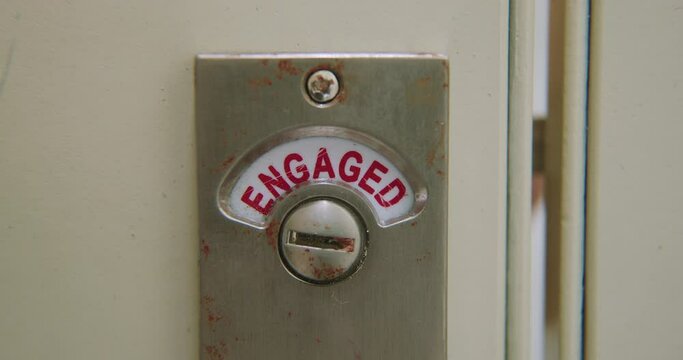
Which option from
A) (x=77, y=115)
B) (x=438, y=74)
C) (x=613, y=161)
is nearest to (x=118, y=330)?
(x=77, y=115)

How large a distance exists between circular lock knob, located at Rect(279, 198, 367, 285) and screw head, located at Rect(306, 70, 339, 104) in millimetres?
81

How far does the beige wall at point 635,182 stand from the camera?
43 centimetres

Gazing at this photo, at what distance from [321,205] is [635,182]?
0.89 ft

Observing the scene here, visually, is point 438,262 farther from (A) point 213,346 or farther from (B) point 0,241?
(B) point 0,241

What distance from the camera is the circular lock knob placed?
0.40m

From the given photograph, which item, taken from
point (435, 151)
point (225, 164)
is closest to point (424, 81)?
point (435, 151)

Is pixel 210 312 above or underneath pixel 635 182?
underneath

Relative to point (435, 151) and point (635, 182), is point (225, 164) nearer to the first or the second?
point (435, 151)

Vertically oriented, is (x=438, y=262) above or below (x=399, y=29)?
below

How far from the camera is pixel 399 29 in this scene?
0.41 meters

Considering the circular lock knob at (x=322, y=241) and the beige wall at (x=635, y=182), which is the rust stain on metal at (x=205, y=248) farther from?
the beige wall at (x=635, y=182)

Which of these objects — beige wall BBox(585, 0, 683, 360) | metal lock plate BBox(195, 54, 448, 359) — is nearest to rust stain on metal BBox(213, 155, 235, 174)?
metal lock plate BBox(195, 54, 448, 359)

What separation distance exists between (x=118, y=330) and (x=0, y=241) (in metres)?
0.12

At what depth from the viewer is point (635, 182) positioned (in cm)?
44
